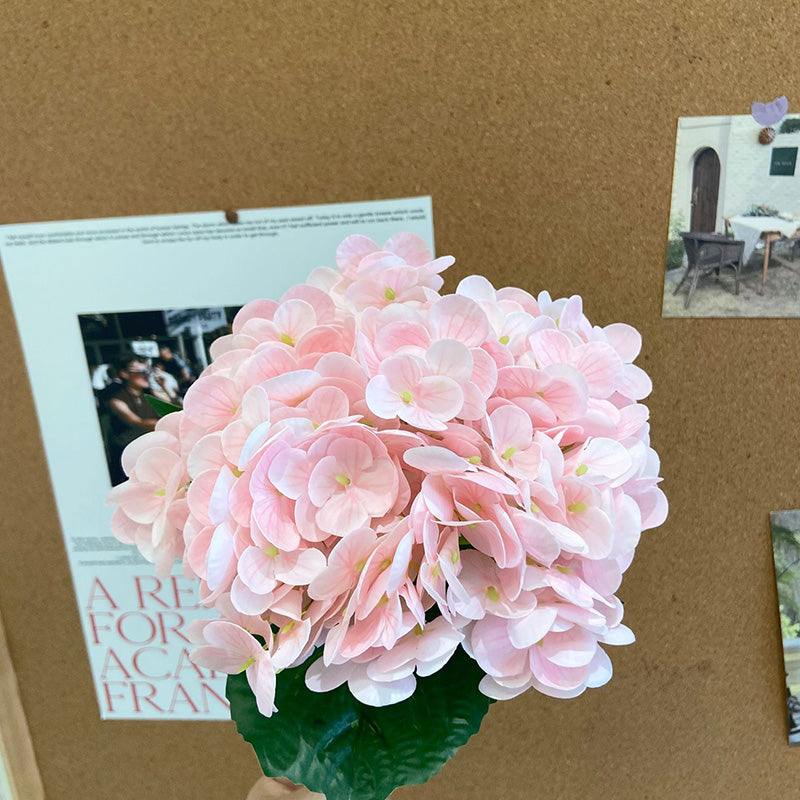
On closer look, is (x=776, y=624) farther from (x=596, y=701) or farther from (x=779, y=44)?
(x=779, y=44)

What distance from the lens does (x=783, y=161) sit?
0.52m

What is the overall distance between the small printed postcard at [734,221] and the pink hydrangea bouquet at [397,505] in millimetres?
237

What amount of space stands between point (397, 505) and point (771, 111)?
0.48m

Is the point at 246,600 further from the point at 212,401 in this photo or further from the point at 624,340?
the point at 624,340

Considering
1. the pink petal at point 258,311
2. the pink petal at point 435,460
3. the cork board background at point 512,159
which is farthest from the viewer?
the cork board background at point 512,159

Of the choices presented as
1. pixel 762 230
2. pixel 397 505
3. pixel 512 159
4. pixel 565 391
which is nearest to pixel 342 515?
pixel 397 505

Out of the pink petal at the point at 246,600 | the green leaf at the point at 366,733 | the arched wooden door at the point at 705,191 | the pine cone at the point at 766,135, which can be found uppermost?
the pine cone at the point at 766,135

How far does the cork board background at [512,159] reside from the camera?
0.50m

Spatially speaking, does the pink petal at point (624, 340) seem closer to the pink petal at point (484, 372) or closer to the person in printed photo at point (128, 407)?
the pink petal at point (484, 372)

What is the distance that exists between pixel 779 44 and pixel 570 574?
489 millimetres

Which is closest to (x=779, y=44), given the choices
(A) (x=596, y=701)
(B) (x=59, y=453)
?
(A) (x=596, y=701)

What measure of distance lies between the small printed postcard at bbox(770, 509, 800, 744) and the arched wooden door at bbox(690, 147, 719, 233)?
0.30m

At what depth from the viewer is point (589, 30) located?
0.50 m

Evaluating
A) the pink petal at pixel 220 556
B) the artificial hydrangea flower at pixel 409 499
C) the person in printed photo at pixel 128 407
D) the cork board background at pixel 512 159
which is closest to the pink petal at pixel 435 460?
the artificial hydrangea flower at pixel 409 499
